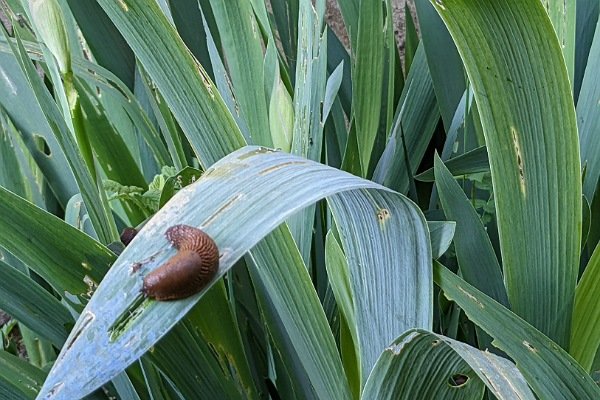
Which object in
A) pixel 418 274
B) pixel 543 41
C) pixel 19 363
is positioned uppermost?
pixel 543 41

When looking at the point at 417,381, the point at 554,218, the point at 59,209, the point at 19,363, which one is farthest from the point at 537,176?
the point at 59,209

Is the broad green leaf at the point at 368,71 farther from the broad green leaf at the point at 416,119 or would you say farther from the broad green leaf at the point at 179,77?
the broad green leaf at the point at 179,77

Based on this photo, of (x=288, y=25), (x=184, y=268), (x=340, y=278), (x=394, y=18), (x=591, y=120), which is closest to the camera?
(x=184, y=268)

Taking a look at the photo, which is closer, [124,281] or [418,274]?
[124,281]

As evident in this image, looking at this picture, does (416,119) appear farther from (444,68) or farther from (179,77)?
(179,77)

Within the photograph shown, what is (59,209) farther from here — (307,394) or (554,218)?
(554,218)

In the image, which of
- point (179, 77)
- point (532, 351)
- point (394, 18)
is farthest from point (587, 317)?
point (394, 18)

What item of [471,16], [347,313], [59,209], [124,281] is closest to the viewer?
[124,281]
